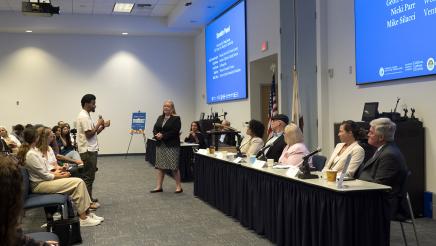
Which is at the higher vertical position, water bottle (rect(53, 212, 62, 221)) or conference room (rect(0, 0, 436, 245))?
conference room (rect(0, 0, 436, 245))

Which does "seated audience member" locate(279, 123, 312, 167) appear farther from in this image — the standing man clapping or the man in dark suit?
the standing man clapping

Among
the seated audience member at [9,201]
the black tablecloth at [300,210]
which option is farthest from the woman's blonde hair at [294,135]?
the seated audience member at [9,201]

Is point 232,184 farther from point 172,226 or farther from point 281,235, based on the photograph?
point 281,235

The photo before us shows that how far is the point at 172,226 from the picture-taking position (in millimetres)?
4852

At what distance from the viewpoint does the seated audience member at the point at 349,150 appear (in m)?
3.92

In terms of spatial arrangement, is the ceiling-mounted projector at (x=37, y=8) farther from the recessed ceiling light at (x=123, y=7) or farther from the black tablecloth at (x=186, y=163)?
the black tablecloth at (x=186, y=163)

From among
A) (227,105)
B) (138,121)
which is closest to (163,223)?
(227,105)

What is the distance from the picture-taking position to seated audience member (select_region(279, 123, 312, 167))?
14.6 ft

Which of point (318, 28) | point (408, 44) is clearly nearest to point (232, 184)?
point (408, 44)

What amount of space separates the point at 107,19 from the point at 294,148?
31.2 ft

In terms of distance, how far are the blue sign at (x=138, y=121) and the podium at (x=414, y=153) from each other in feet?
30.0

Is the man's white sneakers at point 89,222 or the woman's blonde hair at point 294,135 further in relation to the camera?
the man's white sneakers at point 89,222

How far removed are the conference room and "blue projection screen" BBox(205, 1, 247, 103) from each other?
5cm

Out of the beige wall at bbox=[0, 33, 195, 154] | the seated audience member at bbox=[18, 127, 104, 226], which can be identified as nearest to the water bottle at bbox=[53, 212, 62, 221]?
the seated audience member at bbox=[18, 127, 104, 226]
